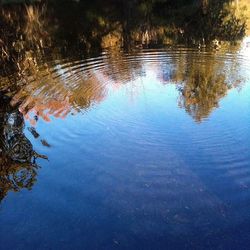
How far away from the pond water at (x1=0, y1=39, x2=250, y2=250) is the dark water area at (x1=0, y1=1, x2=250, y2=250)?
0.07 feet

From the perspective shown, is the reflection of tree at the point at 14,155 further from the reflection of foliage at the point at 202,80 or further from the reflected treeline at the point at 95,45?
the reflection of foliage at the point at 202,80

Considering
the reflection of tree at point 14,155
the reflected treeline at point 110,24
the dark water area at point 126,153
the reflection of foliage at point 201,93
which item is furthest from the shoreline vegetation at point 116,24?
the reflection of tree at point 14,155

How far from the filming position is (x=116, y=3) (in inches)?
870

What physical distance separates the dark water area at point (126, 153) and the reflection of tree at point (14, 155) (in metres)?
0.02

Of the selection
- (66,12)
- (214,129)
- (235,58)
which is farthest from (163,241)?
(66,12)

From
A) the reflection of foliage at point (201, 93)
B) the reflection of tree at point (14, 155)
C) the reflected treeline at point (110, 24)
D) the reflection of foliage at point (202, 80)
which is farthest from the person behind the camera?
the reflected treeline at point (110, 24)

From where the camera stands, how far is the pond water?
524 cm

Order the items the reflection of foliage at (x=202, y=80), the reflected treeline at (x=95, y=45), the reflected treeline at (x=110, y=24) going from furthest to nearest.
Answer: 1. the reflected treeline at (x=110, y=24)
2. the reflected treeline at (x=95, y=45)
3. the reflection of foliage at (x=202, y=80)

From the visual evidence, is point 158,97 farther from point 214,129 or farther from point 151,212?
point 151,212

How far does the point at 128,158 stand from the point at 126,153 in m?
0.19

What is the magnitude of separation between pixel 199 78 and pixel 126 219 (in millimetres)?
6379

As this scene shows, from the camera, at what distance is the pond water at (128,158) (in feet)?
17.2

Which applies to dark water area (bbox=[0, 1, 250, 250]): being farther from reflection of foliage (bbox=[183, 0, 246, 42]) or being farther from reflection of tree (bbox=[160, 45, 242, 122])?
reflection of foliage (bbox=[183, 0, 246, 42])

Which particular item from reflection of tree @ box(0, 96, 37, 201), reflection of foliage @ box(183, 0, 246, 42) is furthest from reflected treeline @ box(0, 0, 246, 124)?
reflection of tree @ box(0, 96, 37, 201)
